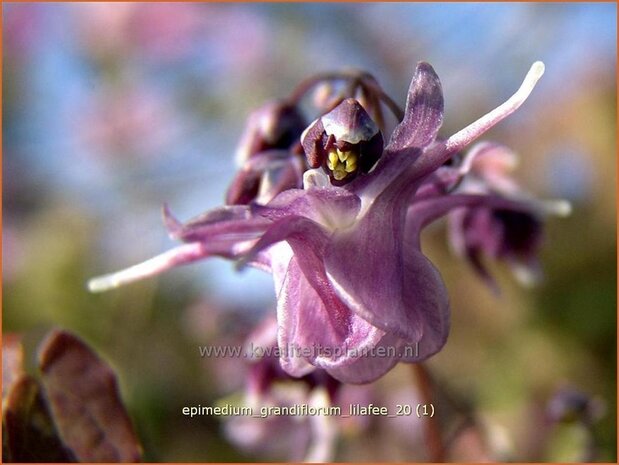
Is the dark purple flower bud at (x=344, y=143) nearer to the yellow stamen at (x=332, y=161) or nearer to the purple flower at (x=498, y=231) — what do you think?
A: the yellow stamen at (x=332, y=161)

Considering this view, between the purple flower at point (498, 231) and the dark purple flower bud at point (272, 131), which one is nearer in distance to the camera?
the dark purple flower bud at point (272, 131)

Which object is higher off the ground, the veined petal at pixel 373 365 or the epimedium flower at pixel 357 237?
the epimedium flower at pixel 357 237

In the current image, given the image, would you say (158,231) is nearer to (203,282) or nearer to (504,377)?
(203,282)

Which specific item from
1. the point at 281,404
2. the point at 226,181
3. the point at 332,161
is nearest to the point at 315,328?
the point at 332,161

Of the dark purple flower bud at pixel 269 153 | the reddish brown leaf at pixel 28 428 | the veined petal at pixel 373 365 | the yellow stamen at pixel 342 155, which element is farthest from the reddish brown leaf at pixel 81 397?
the yellow stamen at pixel 342 155

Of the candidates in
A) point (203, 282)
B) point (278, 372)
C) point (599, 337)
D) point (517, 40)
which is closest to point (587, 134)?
point (517, 40)
